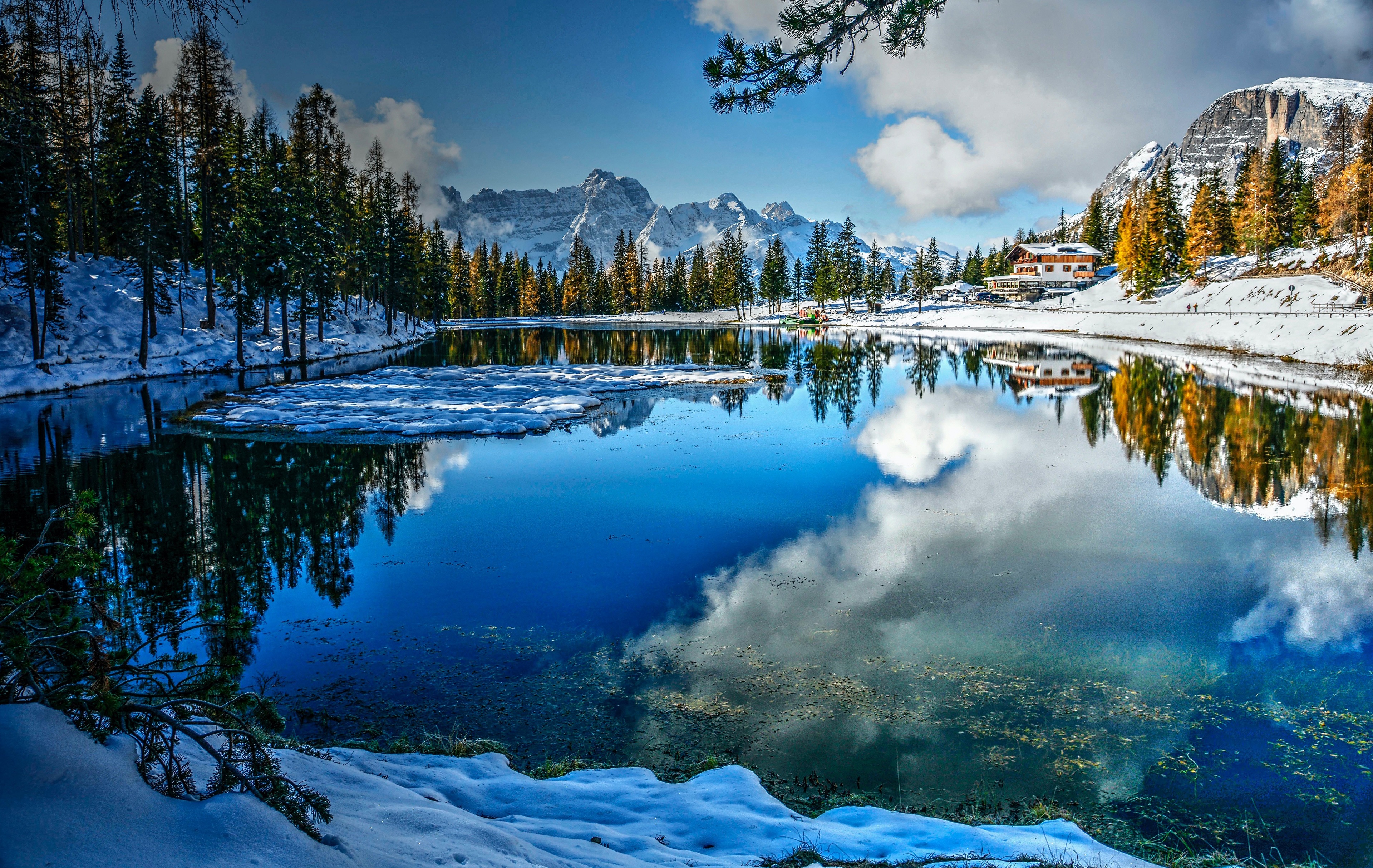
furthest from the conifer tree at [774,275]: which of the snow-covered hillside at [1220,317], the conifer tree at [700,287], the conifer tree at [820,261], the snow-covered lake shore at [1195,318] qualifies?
the snow-covered hillside at [1220,317]

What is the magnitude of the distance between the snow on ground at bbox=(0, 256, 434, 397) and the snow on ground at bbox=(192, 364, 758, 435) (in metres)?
9.75

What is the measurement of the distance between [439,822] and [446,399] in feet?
86.2

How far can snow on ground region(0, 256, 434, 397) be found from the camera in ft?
107

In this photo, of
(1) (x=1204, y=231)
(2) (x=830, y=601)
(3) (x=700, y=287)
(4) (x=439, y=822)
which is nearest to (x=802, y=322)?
(3) (x=700, y=287)

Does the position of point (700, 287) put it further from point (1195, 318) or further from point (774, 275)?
point (1195, 318)

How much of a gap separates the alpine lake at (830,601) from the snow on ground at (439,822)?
0.65 m

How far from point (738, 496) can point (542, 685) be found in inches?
314

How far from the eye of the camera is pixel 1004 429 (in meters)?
22.5

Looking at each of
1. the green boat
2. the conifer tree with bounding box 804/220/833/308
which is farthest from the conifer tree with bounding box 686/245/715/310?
the green boat

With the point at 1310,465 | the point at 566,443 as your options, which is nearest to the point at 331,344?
the point at 566,443

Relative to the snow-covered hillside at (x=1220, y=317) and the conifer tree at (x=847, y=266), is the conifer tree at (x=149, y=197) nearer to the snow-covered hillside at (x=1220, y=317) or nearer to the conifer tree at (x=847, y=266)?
the snow-covered hillside at (x=1220, y=317)

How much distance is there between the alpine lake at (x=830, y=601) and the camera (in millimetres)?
6219

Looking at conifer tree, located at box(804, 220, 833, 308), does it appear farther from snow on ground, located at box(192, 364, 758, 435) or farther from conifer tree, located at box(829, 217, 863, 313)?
snow on ground, located at box(192, 364, 758, 435)

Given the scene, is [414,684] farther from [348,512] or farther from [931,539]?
[931,539]
